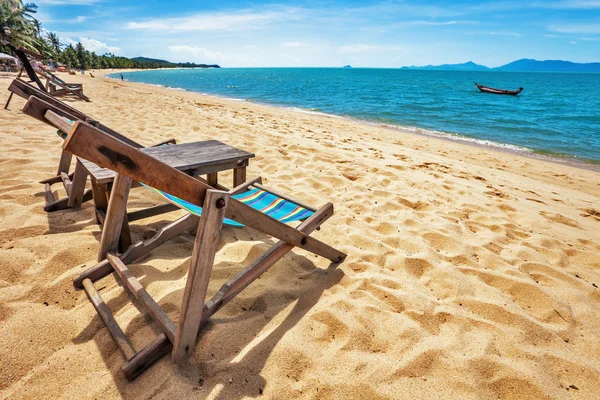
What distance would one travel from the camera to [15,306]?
183 centimetres

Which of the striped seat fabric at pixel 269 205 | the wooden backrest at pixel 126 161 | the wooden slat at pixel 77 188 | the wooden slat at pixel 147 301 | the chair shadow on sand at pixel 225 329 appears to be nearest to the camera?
the wooden backrest at pixel 126 161

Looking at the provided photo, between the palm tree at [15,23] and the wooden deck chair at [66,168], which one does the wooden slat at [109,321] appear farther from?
the palm tree at [15,23]

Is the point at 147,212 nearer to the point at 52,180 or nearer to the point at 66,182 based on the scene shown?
the point at 66,182

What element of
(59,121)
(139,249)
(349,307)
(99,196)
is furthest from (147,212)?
(349,307)

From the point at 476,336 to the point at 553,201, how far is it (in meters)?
3.69

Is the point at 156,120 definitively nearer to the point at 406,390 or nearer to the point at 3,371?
the point at 3,371

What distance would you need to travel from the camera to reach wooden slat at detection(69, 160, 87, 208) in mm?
2805

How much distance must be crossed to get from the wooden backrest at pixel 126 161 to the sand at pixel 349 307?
3.24 feet

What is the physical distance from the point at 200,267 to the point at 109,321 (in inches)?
32.7

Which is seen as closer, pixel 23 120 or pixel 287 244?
pixel 287 244

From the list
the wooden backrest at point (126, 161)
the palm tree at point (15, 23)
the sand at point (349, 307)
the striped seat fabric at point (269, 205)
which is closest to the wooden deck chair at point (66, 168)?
the sand at point (349, 307)

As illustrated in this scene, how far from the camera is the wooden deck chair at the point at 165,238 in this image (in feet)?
3.62

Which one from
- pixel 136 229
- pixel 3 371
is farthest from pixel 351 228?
pixel 3 371

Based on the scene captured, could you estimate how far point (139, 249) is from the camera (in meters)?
2.34
